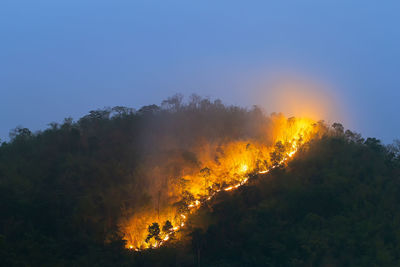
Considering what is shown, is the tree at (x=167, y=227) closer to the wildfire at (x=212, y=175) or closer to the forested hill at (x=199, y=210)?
the wildfire at (x=212, y=175)

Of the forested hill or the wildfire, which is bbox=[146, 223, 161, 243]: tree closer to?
the wildfire

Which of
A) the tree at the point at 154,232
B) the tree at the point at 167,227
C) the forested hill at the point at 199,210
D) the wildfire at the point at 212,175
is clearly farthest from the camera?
the wildfire at the point at 212,175

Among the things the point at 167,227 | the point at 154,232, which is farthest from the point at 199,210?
the point at 154,232

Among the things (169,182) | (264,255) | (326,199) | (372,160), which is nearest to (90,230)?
(169,182)

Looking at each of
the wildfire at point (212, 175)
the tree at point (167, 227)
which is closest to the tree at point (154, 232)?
the wildfire at point (212, 175)

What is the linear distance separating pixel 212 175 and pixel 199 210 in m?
1.63

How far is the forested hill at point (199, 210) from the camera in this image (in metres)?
11.5

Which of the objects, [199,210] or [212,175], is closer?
[199,210]

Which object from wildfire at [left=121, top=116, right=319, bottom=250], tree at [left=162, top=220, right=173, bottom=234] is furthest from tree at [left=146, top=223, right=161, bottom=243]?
tree at [left=162, top=220, right=173, bottom=234]

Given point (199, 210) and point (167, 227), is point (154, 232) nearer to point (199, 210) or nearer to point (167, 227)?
point (167, 227)

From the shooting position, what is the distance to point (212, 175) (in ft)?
48.3

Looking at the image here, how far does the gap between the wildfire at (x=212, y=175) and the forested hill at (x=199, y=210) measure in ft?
1.03

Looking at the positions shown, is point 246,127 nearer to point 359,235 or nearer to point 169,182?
point 169,182

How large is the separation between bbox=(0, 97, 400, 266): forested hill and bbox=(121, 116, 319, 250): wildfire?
1.03ft
